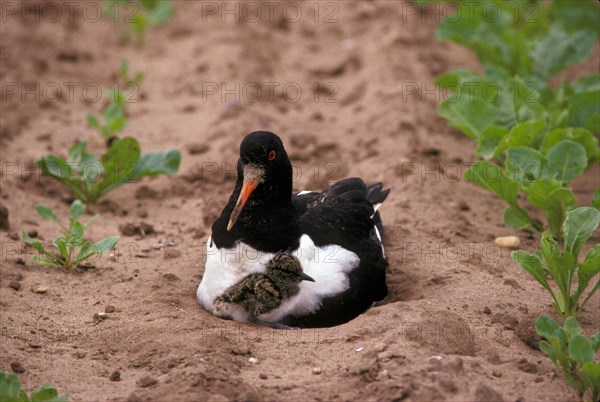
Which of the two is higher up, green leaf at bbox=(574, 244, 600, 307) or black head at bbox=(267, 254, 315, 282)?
green leaf at bbox=(574, 244, 600, 307)

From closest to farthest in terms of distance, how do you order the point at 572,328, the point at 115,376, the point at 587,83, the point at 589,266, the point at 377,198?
1. the point at 572,328
2. the point at 115,376
3. the point at 589,266
4. the point at 377,198
5. the point at 587,83

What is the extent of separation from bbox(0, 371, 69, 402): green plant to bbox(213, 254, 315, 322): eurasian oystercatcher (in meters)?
1.40

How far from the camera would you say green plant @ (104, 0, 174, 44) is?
10.0 metres

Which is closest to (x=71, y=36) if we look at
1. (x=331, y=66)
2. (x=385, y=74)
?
(x=331, y=66)

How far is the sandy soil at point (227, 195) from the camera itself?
4449 mm

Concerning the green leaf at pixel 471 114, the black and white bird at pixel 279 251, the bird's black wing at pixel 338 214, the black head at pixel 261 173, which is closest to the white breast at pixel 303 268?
the black and white bird at pixel 279 251

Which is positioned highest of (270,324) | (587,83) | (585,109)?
(587,83)

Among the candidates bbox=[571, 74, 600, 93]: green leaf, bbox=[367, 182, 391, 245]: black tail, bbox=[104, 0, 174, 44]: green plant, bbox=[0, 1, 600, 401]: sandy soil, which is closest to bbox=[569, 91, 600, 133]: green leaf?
bbox=[571, 74, 600, 93]: green leaf

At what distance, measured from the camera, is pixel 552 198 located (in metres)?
5.61

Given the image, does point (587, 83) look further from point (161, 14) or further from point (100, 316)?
point (161, 14)

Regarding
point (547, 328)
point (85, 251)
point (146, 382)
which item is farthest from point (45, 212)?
point (547, 328)

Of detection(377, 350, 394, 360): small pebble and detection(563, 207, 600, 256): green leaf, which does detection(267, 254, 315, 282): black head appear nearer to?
detection(377, 350, 394, 360): small pebble

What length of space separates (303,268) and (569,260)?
148cm

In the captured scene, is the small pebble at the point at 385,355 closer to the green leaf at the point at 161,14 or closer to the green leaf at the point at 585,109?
the green leaf at the point at 585,109
